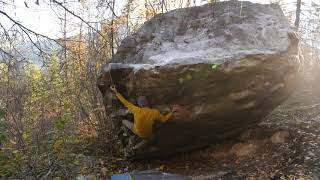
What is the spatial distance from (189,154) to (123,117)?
1568 mm

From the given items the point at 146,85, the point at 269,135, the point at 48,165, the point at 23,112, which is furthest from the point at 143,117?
the point at 23,112

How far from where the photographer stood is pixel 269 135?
7.89m

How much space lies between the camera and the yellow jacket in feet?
23.6

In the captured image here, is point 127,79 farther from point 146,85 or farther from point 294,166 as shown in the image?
point 294,166

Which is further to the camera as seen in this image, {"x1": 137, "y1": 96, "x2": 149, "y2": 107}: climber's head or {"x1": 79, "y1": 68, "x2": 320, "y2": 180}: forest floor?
{"x1": 137, "y1": 96, "x2": 149, "y2": 107}: climber's head

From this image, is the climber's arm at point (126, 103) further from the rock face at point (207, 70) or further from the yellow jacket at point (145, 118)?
the rock face at point (207, 70)

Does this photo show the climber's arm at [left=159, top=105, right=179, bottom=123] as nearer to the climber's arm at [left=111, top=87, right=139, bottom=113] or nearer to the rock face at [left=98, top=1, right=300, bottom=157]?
the rock face at [left=98, top=1, right=300, bottom=157]

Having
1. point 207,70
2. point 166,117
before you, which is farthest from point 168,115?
point 207,70

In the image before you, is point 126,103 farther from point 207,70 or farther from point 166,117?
point 207,70

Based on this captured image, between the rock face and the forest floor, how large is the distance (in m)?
0.24

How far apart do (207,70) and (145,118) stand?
1.53m

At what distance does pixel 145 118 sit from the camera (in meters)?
7.26

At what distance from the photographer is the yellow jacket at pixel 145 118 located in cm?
719

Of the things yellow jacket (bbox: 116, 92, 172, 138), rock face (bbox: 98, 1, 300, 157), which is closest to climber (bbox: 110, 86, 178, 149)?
yellow jacket (bbox: 116, 92, 172, 138)
